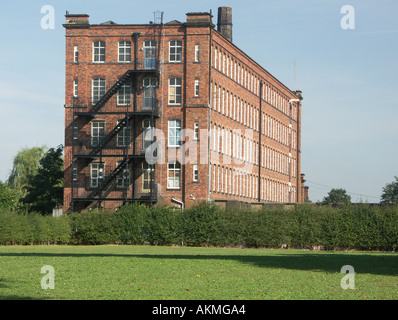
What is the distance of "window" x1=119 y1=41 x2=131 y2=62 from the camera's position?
72.1 m

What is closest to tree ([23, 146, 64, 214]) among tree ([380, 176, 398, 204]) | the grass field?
the grass field

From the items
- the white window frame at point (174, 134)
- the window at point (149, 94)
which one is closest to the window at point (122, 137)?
the window at point (149, 94)

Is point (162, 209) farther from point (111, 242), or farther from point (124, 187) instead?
point (124, 187)

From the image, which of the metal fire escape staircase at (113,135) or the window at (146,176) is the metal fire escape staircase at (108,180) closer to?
the metal fire escape staircase at (113,135)

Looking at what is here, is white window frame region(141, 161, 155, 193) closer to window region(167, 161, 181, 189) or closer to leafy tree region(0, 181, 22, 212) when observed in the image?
window region(167, 161, 181, 189)

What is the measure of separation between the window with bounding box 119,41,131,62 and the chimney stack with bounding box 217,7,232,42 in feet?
70.4

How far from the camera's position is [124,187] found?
231 ft

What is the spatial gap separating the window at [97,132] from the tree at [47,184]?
1581 cm

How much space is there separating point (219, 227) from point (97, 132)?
18716 mm

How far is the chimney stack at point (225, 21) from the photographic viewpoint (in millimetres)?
91188

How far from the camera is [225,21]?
301 feet

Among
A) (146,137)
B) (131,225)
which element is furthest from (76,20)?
(131,225)

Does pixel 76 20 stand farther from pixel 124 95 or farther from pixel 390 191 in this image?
pixel 390 191

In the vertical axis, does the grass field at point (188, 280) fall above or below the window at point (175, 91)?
below
